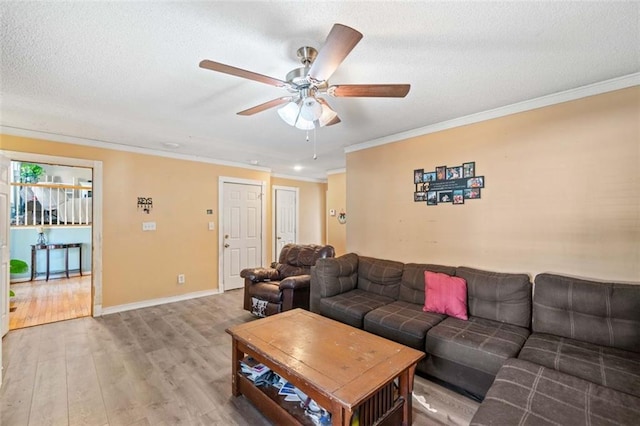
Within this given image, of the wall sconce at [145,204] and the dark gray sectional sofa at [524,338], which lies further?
the wall sconce at [145,204]

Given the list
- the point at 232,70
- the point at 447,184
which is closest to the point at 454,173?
the point at 447,184

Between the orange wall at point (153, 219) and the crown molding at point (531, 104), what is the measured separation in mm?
3304

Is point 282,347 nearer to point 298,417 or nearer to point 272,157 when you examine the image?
point 298,417

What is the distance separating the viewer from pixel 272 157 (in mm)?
4660

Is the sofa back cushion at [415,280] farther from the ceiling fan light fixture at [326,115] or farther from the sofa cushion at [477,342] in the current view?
the ceiling fan light fixture at [326,115]

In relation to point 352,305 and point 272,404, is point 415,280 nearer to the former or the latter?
point 352,305

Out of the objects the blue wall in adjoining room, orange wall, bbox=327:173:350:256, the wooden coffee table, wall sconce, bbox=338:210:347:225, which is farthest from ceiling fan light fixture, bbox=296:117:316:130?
the blue wall in adjoining room

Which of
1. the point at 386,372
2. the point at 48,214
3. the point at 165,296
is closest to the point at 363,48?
the point at 386,372

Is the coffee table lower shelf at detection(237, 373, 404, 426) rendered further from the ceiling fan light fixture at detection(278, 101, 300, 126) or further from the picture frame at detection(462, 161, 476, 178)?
the picture frame at detection(462, 161, 476, 178)

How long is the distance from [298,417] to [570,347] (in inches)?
75.3

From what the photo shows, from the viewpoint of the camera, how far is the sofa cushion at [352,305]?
8.87ft

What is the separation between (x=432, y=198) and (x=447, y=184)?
8.8 inches

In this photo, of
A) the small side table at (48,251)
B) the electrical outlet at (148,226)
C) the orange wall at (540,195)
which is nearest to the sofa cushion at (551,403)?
the orange wall at (540,195)

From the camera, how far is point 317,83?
1.65 m
